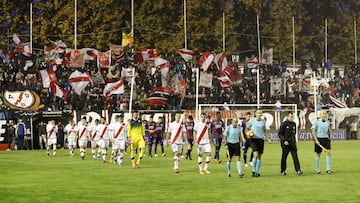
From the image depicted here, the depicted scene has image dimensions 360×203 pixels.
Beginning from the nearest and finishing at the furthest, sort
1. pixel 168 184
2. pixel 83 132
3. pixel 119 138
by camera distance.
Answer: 1. pixel 168 184
2. pixel 119 138
3. pixel 83 132

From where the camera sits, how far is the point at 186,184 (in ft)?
87.6

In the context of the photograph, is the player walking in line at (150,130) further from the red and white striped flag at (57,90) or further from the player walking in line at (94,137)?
the red and white striped flag at (57,90)

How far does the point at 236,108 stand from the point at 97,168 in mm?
32350

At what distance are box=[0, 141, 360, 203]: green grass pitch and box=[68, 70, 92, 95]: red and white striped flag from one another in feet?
68.8

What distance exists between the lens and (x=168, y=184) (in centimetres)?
2669

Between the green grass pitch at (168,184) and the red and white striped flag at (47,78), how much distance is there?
69.1 ft

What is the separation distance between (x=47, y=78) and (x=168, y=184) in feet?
111

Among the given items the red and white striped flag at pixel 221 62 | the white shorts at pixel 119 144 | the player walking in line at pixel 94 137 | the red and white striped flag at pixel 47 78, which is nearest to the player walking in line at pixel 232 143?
the white shorts at pixel 119 144

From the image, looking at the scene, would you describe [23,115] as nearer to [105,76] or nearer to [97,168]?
[105,76]

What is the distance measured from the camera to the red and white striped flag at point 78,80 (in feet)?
193

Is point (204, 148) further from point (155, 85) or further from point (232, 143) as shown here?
point (155, 85)

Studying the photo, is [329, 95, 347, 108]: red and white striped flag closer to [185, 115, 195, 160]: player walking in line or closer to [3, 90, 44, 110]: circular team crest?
[3, 90, 44, 110]: circular team crest

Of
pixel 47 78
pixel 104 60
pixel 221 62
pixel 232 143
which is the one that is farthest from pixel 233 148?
pixel 104 60

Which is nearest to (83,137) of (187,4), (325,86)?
(325,86)
